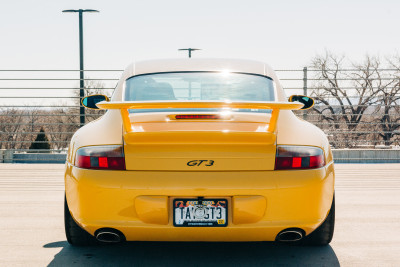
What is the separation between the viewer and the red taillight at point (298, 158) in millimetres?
2969

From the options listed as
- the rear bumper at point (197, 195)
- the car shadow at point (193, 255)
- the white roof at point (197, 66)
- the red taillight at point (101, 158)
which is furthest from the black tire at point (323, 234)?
the red taillight at point (101, 158)

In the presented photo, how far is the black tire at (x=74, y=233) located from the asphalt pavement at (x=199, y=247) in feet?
0.19

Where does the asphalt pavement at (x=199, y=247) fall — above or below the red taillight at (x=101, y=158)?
below

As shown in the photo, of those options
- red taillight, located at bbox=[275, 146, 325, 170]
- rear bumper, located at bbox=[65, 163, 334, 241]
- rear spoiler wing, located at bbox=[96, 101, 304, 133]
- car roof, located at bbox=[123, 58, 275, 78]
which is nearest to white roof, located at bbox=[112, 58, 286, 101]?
car roof, located at bbox=[123, 58, 275, 78]

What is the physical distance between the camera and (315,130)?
3.42 metres

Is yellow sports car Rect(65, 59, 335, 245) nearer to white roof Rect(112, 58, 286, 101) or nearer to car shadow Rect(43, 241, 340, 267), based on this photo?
car shadow Rect(43, 241, 340, 267)

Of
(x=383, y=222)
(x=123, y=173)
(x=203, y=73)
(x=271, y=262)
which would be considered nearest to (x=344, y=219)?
(x=383, y=222)

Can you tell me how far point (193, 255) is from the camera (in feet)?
11.7

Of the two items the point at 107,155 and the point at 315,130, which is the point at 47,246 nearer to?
the point at 107,155

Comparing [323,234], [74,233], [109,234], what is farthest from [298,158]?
[74,233]

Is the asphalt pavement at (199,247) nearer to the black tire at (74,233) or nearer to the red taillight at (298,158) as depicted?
the black tire at (74,233)

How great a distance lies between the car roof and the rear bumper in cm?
130

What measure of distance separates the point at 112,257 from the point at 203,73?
1542 mm

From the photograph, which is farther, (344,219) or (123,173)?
(344,219)
